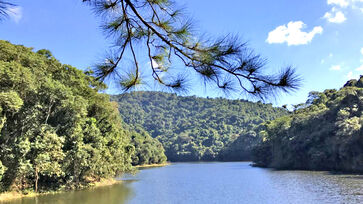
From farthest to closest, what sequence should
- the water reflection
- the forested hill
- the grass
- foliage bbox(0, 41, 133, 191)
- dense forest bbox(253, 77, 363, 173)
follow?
the forested hill
dense forest bbox(253, 77, 363, 173)
the water reflection
the grass
foliage bbox(0, 41, 133, 191)

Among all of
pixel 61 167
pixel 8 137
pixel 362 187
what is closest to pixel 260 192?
pixel 362 187

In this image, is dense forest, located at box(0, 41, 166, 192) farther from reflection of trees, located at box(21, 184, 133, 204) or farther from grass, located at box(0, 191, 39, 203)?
reflection of trees, located at box(21, 184, 133, 204)

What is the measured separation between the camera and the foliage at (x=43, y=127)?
13.9m

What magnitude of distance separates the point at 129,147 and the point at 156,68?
77.6 ft

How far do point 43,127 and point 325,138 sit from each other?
2692cm

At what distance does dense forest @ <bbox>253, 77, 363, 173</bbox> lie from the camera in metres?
26.2

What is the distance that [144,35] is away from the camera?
2.64 meters

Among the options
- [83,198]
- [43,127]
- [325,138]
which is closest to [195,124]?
[325,138]

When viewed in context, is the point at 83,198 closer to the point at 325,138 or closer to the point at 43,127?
the point at 43,127

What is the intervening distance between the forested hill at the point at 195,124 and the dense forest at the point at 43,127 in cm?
4171

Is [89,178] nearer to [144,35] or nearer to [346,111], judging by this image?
[144,35]

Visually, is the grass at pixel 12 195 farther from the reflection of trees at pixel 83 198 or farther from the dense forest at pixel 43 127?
the reflection of trees at pixel 83 198

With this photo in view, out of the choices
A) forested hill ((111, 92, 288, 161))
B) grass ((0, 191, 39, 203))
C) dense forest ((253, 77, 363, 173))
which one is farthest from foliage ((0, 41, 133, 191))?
forested hill ((111, 92, 288, 161))

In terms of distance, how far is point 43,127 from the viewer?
15039 millimetres
